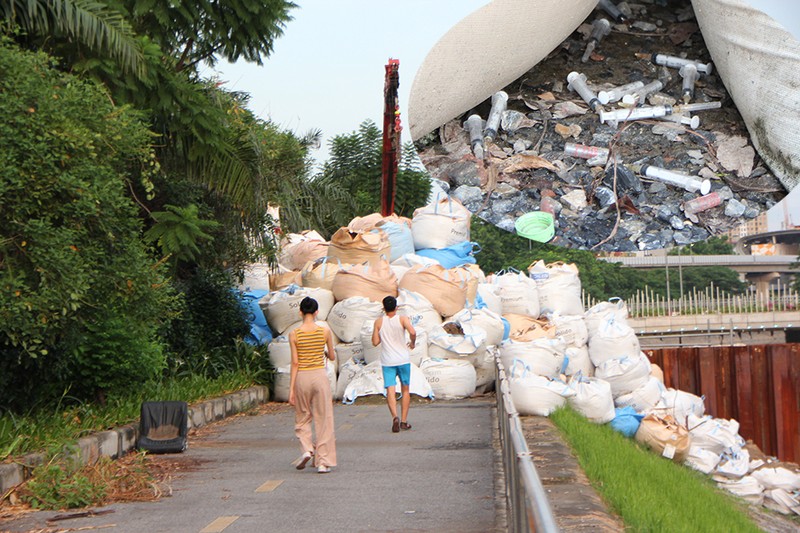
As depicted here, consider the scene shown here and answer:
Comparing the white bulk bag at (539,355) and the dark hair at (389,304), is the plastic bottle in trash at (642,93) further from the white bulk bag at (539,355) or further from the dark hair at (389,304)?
the dark hair at (389,304)

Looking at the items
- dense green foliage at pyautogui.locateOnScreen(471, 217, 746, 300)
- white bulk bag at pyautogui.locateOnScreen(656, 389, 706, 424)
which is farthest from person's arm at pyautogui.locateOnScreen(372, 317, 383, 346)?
dense green foliage at pyautogui.locateOnScreen(471, 217, 746, 300)

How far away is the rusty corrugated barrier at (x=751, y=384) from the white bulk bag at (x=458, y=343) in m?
7.48

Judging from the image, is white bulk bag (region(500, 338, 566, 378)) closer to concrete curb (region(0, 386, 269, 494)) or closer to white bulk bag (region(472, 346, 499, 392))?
white bulk bag (region(472, 346, 499, 392))

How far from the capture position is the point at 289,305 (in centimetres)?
1381

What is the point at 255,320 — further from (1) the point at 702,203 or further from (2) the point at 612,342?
(1) the point at 702,203

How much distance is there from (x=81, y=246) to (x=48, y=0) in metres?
2.35

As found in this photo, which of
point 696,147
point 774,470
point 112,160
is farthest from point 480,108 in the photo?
point 112,160

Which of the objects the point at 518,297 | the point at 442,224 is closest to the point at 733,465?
the point at 518,297

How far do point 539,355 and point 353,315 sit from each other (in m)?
2.68

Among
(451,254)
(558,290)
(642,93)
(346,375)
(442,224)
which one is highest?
(642,93)

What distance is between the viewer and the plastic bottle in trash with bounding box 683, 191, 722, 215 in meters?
15.9

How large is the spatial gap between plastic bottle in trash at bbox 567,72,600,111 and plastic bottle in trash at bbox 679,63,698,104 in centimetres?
138

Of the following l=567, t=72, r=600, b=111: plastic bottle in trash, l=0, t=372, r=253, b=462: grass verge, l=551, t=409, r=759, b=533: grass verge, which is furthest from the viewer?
l=567, t=72, r=600, b=111: plastic bottle in trash

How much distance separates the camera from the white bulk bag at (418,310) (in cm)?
1309
